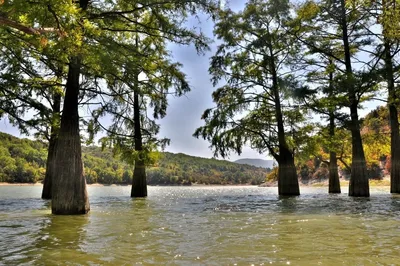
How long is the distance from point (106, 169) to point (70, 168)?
140 m

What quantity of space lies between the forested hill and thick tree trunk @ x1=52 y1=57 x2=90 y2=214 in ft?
146

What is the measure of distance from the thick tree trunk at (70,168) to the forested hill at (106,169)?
44.4m

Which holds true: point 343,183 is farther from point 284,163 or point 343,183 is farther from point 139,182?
point 139,182

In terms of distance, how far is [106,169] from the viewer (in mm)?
148500

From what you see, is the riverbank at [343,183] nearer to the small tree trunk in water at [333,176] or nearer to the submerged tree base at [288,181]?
the small tree trunk in water at [333,176]

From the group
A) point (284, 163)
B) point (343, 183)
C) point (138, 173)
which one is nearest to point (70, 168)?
point (138, 173)

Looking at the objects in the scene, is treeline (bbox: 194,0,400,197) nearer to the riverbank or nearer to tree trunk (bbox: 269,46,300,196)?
tree trunk (bbox: 269,46,300,196)

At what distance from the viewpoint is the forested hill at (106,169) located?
9856 cm

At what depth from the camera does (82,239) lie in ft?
26.0

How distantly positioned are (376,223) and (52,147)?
2309cm

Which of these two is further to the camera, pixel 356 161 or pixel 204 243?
pixel 356 161

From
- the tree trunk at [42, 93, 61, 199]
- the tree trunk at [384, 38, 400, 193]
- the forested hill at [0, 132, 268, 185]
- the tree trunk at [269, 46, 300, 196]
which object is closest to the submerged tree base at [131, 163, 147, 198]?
the tree trunk at [42, 93, 61, 199]

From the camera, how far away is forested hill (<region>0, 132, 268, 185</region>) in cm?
9856

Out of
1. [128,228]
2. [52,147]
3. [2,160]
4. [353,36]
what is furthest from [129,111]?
[2,160]
